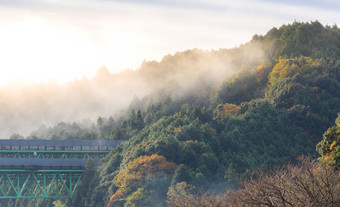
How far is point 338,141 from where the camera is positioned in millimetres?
80312

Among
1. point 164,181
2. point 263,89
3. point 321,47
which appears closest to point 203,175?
point 164,181

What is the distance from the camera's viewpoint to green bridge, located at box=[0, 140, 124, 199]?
14200 cm

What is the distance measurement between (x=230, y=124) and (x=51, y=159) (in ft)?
119

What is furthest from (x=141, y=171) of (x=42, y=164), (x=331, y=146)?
(x=331, y=146)

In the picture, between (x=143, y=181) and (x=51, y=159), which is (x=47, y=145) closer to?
(x=51, y=159)

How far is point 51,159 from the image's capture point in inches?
5689

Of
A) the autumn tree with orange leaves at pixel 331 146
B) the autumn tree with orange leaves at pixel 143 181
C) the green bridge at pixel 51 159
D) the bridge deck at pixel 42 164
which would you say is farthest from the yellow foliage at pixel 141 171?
the autumn tree with orange leaves at pixel 331 146

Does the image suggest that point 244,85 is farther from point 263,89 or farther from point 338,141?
point 338,141

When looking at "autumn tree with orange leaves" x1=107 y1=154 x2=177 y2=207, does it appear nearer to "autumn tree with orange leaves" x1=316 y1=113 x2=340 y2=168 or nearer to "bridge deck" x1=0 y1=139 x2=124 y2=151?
"bridge deck" x1=0 y1=139 x2=124 y2=151

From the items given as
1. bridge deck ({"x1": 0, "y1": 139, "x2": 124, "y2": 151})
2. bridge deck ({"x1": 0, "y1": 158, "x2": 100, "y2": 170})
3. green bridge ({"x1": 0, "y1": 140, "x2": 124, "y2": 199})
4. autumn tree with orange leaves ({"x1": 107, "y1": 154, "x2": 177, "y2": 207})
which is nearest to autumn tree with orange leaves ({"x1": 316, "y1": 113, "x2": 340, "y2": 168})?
autumn tree with orange leaves ({"x1": 107, "y1": 154, "x2": 177, "y2": 207})

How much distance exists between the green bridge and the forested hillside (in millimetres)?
5051

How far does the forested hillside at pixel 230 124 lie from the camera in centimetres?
12244

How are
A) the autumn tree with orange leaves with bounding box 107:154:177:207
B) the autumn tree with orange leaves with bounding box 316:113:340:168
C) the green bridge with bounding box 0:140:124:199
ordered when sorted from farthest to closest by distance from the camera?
the green bridge with bounding box 0:140:124:199 → the autumn tree with orange leaves with bounding box 107:154:177:207 → the autumn tree with orange leaves with bounding box 316:113:340:168

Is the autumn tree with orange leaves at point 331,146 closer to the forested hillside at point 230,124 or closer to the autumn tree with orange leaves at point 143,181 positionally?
the forested hillside at point 230,124
